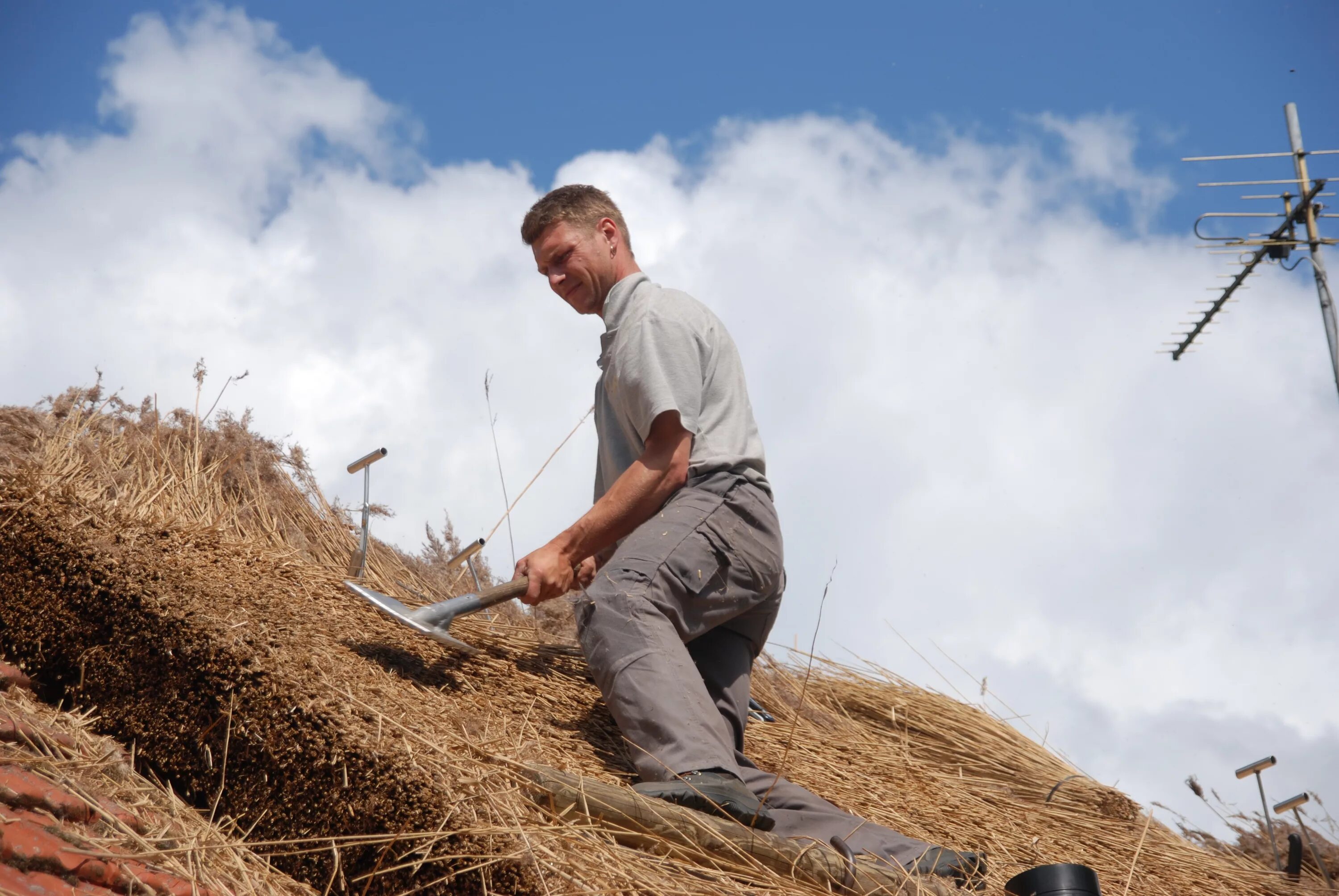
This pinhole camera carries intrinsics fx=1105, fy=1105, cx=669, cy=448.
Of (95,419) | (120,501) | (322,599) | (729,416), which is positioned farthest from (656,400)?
(95,419)

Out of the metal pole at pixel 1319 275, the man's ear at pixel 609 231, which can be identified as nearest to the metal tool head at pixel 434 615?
the man's ear at pixel 609 231

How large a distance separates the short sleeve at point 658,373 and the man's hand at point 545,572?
0.37 metres

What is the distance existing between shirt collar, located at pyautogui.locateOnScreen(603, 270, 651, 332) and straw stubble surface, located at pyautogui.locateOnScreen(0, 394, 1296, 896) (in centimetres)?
93

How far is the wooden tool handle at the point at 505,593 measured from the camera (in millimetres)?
2711

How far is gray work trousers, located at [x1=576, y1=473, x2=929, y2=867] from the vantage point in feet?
7.92

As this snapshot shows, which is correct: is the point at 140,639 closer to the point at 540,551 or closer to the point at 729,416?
the point at 540,551

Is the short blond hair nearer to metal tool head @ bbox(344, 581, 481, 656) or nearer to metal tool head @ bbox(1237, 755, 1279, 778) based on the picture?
metal tool head @ bbox(344, 581, 481, 656)

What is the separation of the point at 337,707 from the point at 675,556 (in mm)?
880

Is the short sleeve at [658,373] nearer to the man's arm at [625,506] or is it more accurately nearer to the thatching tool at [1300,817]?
the man's arm at [625,506]

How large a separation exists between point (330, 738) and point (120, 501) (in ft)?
4.27

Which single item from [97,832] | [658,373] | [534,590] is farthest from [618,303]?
[97,832]

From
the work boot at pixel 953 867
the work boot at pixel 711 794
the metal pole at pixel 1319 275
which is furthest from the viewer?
the metal pole at pixel 1319 275

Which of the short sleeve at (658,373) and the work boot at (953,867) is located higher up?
the short sleeve at (658,373)

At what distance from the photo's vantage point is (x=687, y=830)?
2123mm
